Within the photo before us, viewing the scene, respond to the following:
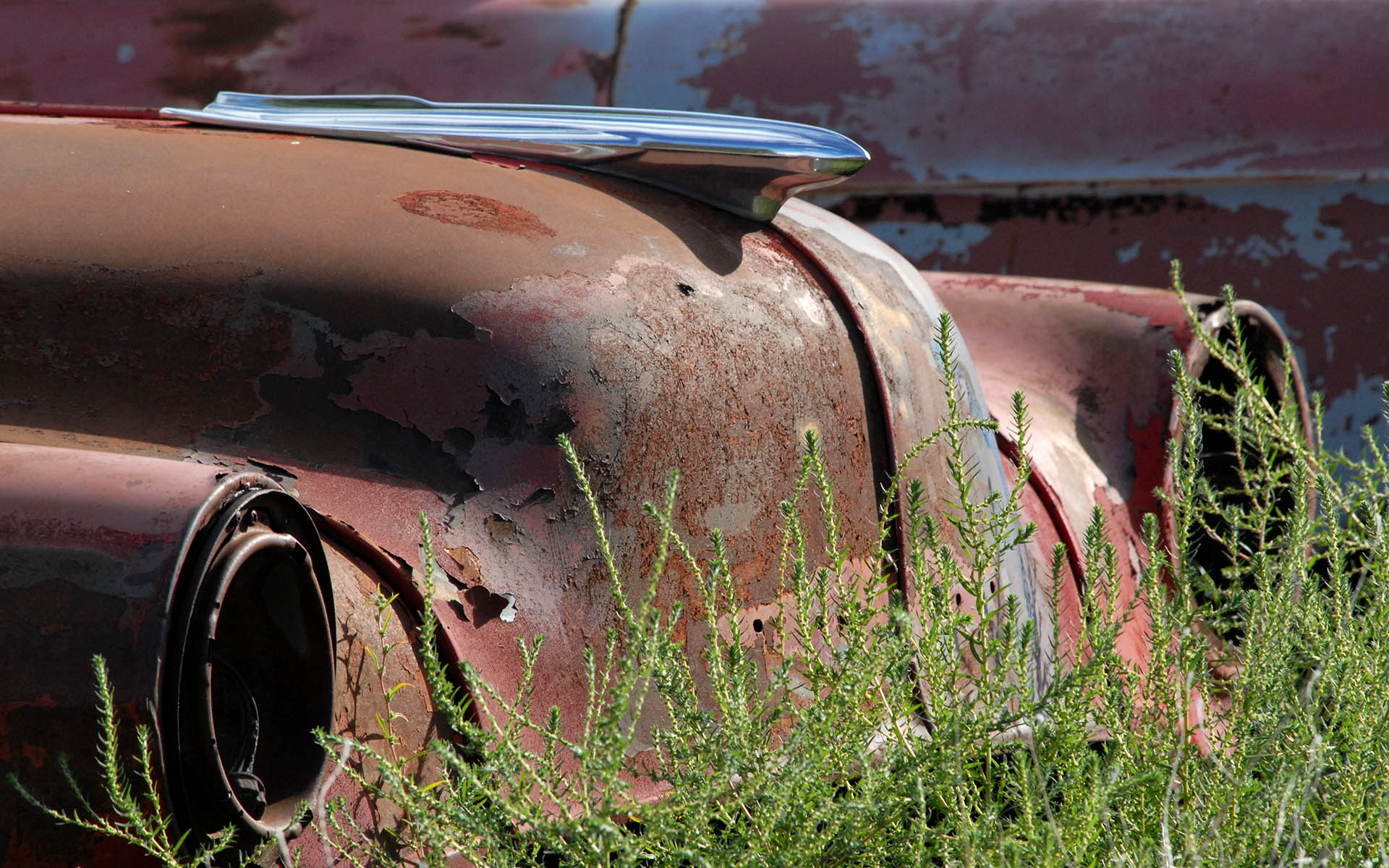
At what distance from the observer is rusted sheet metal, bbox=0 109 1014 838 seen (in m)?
1.35

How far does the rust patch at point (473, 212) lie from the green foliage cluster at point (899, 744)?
39 centimetres

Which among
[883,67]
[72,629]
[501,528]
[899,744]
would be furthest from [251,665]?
[883,67]

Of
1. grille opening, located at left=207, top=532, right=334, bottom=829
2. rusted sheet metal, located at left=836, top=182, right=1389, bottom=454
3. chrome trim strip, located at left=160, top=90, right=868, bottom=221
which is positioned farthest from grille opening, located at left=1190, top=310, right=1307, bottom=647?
grille opening, located at left=207, top=532, right=334, bottom=829

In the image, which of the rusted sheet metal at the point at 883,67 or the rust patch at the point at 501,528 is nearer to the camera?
the rust patch at the point at 501,528

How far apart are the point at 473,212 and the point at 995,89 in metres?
2.40

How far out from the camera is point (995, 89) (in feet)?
11.7

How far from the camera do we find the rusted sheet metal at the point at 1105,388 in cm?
231

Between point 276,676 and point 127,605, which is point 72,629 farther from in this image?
point 276,676

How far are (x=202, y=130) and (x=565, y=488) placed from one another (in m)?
0.86

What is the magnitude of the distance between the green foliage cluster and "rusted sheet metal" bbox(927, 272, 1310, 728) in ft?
2.45

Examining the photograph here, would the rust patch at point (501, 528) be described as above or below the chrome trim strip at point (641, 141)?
below

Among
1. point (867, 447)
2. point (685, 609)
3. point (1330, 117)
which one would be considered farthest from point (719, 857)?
point (1330, 117)

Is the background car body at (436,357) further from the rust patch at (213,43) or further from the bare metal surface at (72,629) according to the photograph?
the rust patch at (213,43)

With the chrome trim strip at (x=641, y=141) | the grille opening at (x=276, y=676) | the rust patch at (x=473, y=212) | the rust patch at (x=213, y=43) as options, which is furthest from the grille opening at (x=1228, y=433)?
the rust patch at (x=213, y=43)
